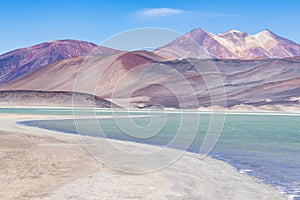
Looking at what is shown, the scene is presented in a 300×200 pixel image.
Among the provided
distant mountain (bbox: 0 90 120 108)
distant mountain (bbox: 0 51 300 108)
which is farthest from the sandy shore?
distant mountain (bbox: 0 90 120 108)

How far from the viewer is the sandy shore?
14219 mm

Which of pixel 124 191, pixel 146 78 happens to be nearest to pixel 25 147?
pixel 124 191

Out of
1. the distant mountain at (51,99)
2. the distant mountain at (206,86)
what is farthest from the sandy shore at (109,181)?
the distant mountain at (51,99)

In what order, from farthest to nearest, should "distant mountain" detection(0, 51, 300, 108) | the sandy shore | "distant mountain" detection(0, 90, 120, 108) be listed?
"distant mountain" detection(0, 51, 300, 108), "distant mountain" detection(0, 90, 120, 108), the sandy shore

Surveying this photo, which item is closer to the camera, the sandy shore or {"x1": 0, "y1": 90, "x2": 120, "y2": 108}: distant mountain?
the sandy shore

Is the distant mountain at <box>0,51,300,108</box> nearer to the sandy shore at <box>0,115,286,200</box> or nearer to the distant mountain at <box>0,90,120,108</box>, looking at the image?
the distant mountain at <box>0,90,120,108</box>

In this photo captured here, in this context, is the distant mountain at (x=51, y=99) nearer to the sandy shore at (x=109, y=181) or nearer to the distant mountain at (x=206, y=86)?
the distant mountain at (x=206, y=86)

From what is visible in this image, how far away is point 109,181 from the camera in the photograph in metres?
16.2

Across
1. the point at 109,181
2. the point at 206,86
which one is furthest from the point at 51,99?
the point at 109,181

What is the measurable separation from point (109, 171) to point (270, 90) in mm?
124604

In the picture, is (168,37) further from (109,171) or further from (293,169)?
(293,169)

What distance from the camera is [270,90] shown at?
449 feet

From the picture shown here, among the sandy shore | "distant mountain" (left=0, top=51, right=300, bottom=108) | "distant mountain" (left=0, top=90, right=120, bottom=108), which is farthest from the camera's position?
A: "distant mountain" (left=0, top=51, right=300, bottom=108)

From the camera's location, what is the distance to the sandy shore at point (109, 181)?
46.6 ft
